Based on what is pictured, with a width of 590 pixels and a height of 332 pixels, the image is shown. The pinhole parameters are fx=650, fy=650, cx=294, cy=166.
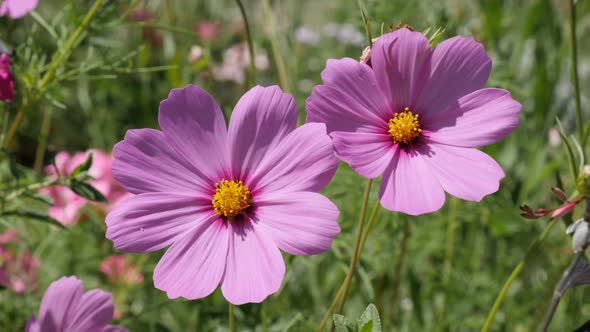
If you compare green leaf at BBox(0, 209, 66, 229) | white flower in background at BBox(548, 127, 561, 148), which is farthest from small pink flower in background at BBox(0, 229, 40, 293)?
white flower in background at BBox(548, 127, 561, 148)

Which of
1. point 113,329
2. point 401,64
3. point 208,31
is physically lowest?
point 113,329

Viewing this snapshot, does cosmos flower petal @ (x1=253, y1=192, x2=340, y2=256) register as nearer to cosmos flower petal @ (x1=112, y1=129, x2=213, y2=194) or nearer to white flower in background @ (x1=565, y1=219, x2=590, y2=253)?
cosmos flower petal @ (x1=112, y1=129, x2=213, y2=194)

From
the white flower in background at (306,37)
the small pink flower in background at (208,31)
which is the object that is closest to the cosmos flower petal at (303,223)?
the white flower in background at (306,37)

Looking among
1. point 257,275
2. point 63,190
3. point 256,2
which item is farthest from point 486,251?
point 256,2

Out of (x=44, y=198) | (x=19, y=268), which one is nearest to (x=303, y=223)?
(x=44, y=198)

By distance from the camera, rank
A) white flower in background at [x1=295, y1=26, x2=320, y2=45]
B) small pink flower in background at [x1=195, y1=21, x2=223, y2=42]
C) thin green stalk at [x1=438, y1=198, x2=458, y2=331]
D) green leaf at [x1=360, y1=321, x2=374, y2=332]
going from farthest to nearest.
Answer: small pink flower in background at [x1=195, y1=21, x2=223, y2=42], white flower in background at [x1=295, y1=26, x2=320, y2=45], thin green stalk at [x1=438, y1=198, x2=458, y2=331], green leaf at [x1=360, y1=321, x2=374, y2=332]

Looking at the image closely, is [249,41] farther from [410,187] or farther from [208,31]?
[208,31]

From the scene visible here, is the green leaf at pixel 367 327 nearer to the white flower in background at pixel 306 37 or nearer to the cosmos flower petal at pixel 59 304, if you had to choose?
the cosmos flower petal at pixel 59 304
